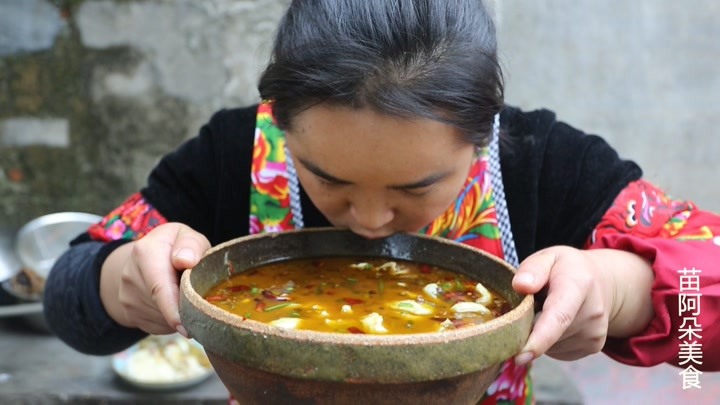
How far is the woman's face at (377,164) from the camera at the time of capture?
1.38 metres

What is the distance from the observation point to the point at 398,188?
4.77 ft

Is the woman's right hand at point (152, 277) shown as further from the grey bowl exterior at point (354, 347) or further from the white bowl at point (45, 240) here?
the white bowl at point (45, 240)

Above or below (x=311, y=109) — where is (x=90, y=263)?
below

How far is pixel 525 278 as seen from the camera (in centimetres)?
128

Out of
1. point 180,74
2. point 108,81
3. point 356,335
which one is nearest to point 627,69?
point 180,74

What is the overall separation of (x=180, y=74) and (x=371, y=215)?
258cm

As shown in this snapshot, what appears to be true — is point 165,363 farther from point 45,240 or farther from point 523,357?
point 523,357

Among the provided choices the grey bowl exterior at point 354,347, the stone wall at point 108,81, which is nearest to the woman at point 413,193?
the grey bowl exterior at point 354,347

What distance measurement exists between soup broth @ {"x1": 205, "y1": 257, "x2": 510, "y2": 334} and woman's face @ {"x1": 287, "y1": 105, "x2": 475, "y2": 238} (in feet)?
0.34

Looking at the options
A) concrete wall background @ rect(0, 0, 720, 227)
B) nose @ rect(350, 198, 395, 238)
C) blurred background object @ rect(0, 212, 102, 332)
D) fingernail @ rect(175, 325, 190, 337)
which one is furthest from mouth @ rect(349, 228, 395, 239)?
blurred background object @ rect(0, 212, 102, 332)

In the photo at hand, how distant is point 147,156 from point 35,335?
3.49 ft

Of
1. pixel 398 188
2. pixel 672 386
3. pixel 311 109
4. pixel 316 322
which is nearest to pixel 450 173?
pixel 398 188

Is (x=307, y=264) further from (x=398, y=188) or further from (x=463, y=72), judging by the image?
(x=463, y=72)

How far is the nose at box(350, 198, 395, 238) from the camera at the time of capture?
4.86 feet
